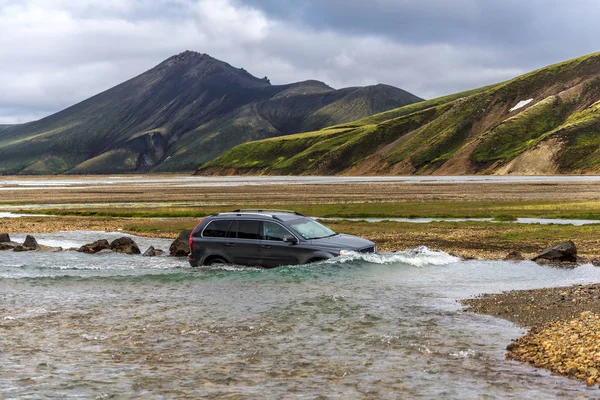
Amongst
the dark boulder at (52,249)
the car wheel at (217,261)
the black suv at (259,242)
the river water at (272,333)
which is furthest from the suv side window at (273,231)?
the dark boulder at (52,249)

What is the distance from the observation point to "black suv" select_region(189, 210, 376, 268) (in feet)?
69.5

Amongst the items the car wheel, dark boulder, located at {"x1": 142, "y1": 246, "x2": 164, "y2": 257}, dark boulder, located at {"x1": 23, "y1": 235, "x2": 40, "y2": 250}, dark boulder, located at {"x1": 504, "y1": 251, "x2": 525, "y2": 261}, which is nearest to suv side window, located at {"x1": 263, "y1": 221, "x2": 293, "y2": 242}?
Result: the car wheel

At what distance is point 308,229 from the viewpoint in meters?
→ 22.5

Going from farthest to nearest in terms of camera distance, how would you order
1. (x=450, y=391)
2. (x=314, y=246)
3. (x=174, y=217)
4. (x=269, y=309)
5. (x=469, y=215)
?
(x=174, y=217) < (x=469, y=215) < (x=314, y=246) < (x=269, y=309) < (x=450, y=391)

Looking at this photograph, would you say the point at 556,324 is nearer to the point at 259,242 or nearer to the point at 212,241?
the point at 259,242

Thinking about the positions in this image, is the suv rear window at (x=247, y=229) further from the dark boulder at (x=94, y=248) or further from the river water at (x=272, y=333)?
the dark boulder at (x=94, y=248)

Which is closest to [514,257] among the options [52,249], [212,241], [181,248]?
[212,241]

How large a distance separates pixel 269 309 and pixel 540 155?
19189 centimetres

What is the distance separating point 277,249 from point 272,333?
7.88 meters

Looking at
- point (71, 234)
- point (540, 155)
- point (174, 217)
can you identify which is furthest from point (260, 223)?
point (540, 155)

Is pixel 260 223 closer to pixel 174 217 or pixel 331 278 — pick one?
pixel 331 278

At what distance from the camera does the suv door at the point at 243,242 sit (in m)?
21.6

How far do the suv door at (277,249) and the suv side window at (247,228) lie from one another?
0.27 m

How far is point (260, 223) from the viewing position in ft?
71.7
